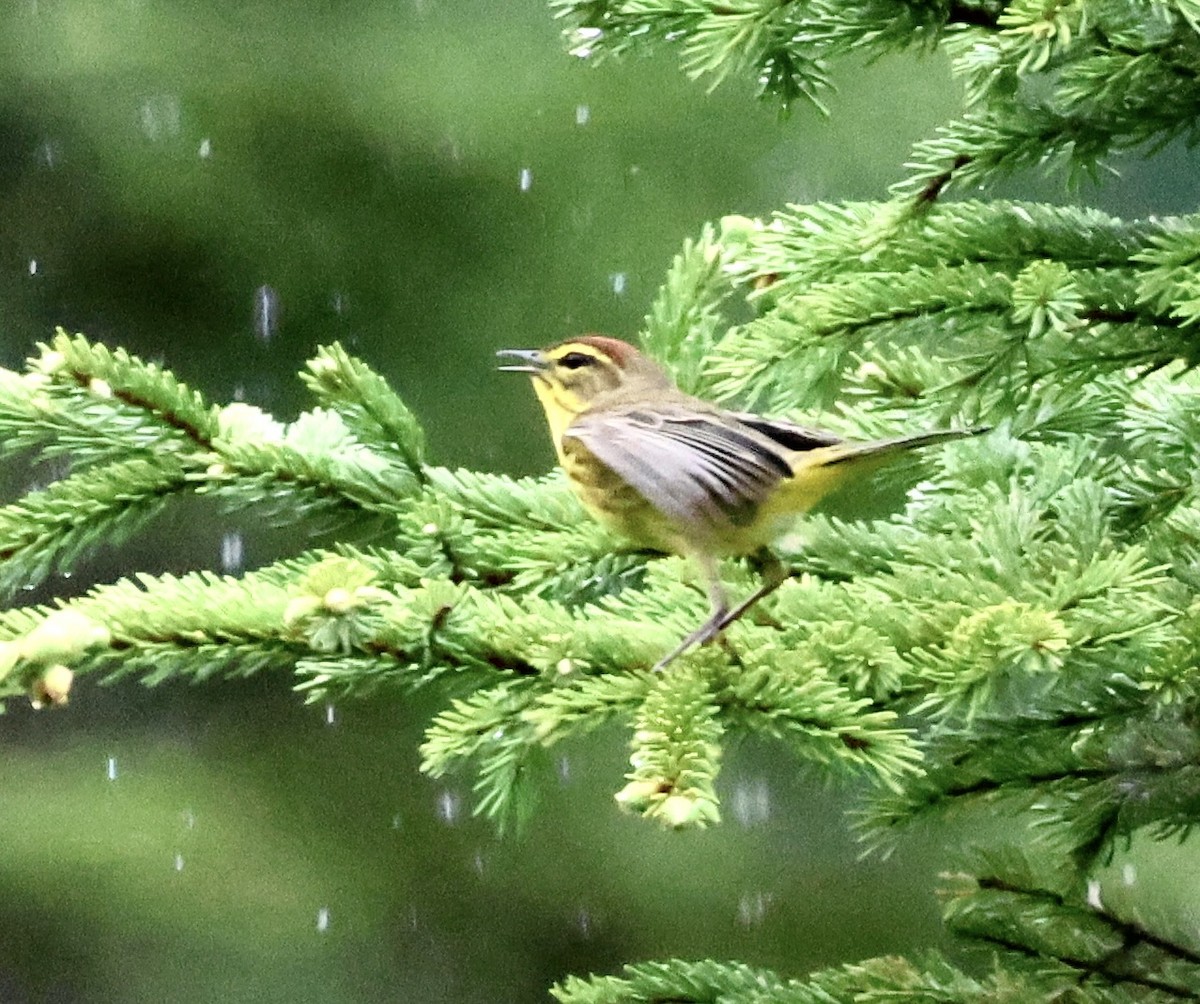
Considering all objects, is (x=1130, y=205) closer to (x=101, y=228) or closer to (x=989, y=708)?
(x=101, y=228)

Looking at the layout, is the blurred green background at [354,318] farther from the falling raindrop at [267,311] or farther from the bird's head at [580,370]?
the bird's head at [580,370]

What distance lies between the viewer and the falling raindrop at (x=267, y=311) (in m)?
3.01

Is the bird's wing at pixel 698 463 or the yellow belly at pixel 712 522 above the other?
the bird's wing at pixel 698 463

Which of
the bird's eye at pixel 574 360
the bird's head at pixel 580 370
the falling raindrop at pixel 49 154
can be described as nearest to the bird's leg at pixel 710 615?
the bird's head at pixel 580 370

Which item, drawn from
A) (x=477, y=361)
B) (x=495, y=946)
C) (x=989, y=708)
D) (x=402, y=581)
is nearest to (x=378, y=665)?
(x=402, y=581)

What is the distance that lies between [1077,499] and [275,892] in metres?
2.37

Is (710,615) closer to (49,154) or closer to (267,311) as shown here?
(267,311)

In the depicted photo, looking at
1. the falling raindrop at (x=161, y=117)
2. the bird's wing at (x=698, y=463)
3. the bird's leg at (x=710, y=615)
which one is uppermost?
the bird's wing at (x=698, y=463)

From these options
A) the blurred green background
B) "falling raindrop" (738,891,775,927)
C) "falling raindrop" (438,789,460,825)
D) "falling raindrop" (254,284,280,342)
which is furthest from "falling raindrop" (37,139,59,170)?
"falling raindrop" (738,891,775,927)

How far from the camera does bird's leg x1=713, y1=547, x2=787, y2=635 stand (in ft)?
3.68

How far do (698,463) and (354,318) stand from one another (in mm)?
1841

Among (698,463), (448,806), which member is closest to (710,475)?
(698,463)

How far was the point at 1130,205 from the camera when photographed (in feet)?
11.1

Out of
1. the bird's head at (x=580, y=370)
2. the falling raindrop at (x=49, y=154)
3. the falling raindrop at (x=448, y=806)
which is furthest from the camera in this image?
the falling raindrop at (x=448, y=806)
